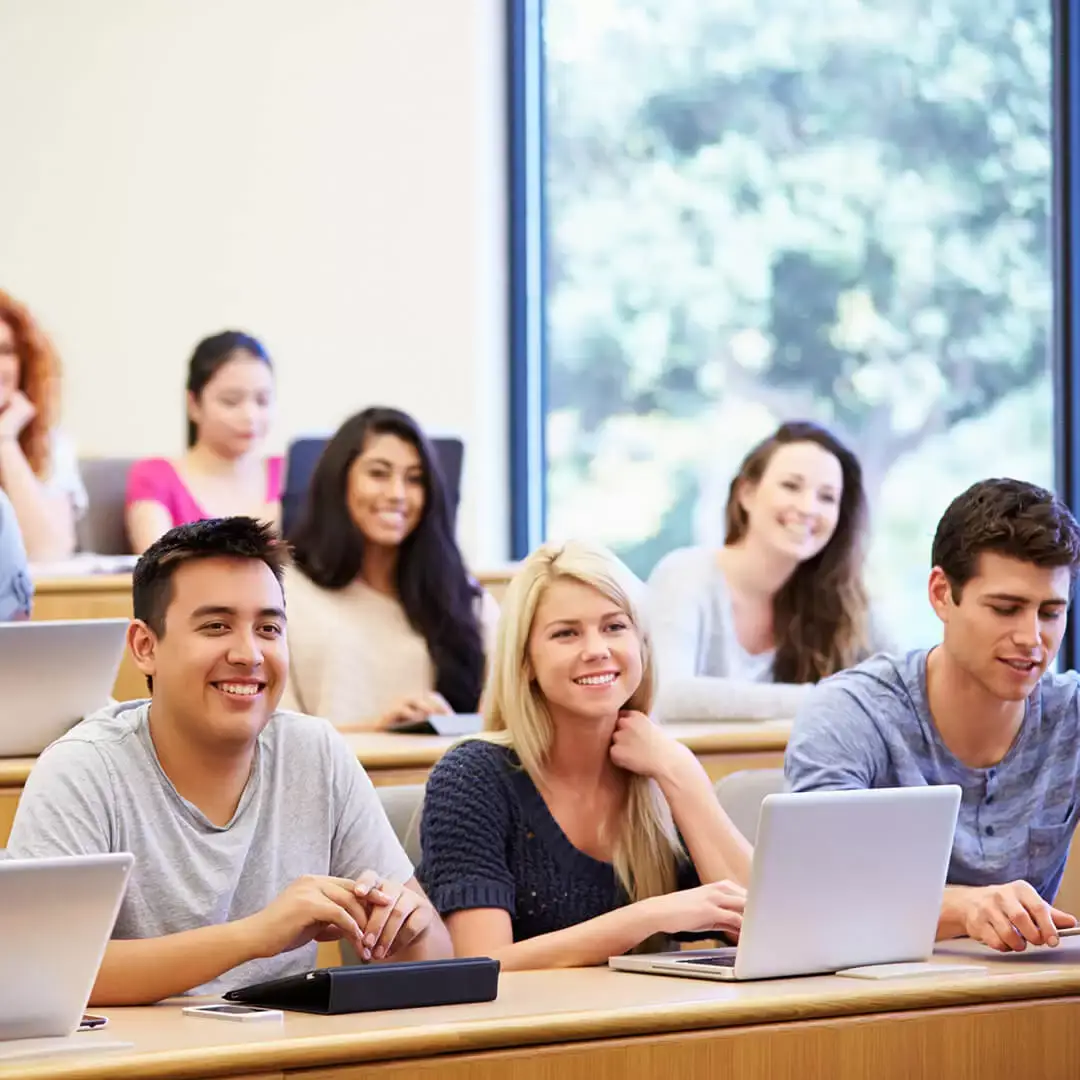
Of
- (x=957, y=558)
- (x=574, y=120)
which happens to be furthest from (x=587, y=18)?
(x=957, y=558)

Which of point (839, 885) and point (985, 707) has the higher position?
point (985, 707)

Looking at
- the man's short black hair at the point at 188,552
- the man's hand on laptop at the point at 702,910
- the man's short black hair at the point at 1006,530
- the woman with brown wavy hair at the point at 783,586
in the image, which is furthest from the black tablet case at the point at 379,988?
the woman with brown wavy hair at the point at 783,586

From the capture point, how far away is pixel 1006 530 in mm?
2369

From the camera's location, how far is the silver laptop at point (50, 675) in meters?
2.59

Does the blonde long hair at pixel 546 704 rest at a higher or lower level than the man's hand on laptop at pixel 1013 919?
higher

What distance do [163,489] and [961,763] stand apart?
2.48 metres

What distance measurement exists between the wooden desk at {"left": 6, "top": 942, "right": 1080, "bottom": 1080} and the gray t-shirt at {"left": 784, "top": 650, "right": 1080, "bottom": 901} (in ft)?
1.28

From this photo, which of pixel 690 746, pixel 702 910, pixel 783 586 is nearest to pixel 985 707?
pixel 702 910

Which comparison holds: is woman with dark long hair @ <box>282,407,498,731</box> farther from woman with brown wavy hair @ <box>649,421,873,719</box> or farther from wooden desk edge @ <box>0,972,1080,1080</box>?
wooden desk edge @ <box>0,972,1080,1080</box>

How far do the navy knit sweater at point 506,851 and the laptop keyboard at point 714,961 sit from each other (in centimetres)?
31

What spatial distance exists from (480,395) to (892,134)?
1587 millimetres

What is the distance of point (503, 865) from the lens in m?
2.29

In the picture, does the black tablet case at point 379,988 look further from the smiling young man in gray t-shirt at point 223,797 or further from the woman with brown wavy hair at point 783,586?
the woman with brown wavy hair at point 783,586

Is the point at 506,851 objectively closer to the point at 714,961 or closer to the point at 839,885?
the point at 714,961
